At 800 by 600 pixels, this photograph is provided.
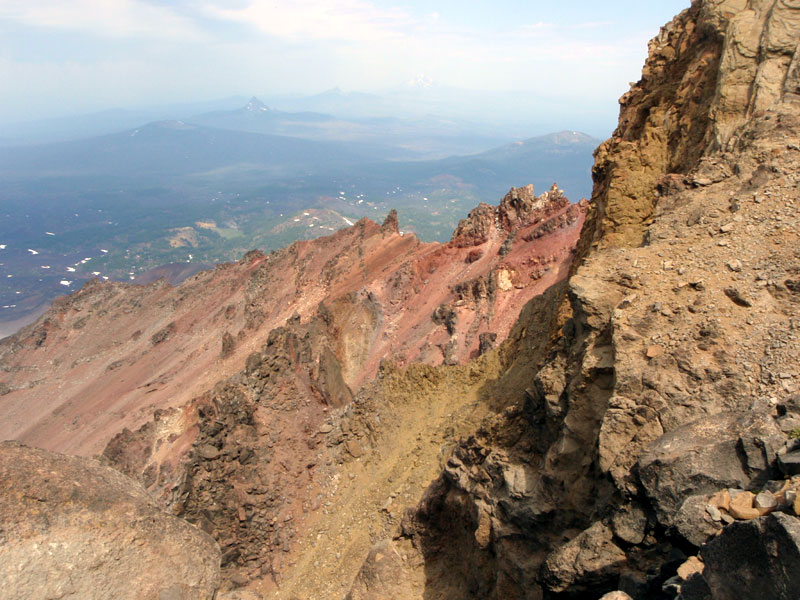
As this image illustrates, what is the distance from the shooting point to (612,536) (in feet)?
21.7

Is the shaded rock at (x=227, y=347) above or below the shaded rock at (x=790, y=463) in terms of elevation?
below

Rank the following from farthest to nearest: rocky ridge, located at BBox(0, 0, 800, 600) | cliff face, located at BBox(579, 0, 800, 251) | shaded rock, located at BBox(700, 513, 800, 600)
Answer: cliff face, located at BBox(579, 0, 800, 251) → rocky ridge, located at BBox(0, 0, 800, 600) → shaded rock, located at BBox(700, 513, 800, 600)

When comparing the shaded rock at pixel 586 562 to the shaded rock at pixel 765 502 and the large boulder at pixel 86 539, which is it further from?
the large boulder at pixel 86 539

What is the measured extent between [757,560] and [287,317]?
39.3 meters

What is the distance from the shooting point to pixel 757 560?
13.7 ft

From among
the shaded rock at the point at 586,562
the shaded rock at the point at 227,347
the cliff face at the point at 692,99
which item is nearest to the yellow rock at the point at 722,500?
the shaded rock at the point at 586,562

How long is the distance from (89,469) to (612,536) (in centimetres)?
793

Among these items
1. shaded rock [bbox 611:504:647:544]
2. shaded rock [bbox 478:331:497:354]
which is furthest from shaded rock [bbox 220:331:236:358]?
shaded rock [bbox 611:504:647:544]

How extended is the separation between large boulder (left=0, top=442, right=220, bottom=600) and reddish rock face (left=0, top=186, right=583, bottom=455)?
18.0 metres

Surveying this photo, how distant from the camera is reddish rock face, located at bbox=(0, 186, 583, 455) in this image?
27.6 metres

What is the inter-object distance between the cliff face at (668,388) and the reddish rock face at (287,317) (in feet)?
41.1

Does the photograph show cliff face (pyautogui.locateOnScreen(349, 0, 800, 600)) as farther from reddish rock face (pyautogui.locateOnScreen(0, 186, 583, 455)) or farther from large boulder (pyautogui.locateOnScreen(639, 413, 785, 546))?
reddish rock face (pyautogui.locateOnScreen(0, 186, 583, 455))

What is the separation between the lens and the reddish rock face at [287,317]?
27625 millimetres

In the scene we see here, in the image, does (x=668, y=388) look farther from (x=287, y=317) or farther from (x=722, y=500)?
(x=287, y=317)
